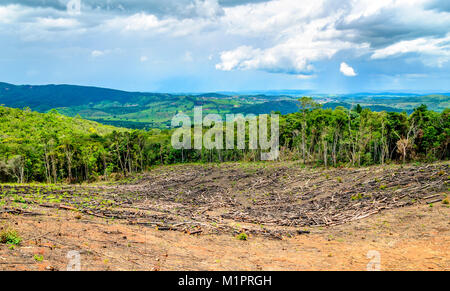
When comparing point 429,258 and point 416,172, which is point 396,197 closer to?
point 416,172

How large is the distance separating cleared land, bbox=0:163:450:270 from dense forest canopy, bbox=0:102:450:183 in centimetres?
1584

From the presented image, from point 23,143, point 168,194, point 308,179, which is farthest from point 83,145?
point 308,179

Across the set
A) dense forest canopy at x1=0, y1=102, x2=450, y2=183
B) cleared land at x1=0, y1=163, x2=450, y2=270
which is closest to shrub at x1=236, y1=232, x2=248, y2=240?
cleared land at x1=0, y1=163, x2=450, y2=270

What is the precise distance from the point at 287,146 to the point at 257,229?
4756 centimetres

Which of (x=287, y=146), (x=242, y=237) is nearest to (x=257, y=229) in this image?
(x=242, y=237)

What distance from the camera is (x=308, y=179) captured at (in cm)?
3152

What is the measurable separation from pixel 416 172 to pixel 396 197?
6.66m

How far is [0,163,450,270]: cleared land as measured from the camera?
11008mm

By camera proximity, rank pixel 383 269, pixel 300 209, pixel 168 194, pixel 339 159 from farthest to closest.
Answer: pixel 339 159, pixel 168 194, pixel 300 209, pixel 383 269

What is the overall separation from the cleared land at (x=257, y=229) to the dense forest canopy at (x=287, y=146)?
15.8 m

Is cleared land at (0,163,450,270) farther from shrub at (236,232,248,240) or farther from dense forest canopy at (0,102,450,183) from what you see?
dense forest canopy at (0,102,450,183)

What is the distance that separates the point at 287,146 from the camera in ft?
205

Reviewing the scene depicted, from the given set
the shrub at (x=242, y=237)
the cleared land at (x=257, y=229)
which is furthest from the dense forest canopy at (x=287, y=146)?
the shrub at (x=242, y=237)

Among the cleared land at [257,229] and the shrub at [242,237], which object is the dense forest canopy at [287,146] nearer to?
the cleared land at [257,229]
